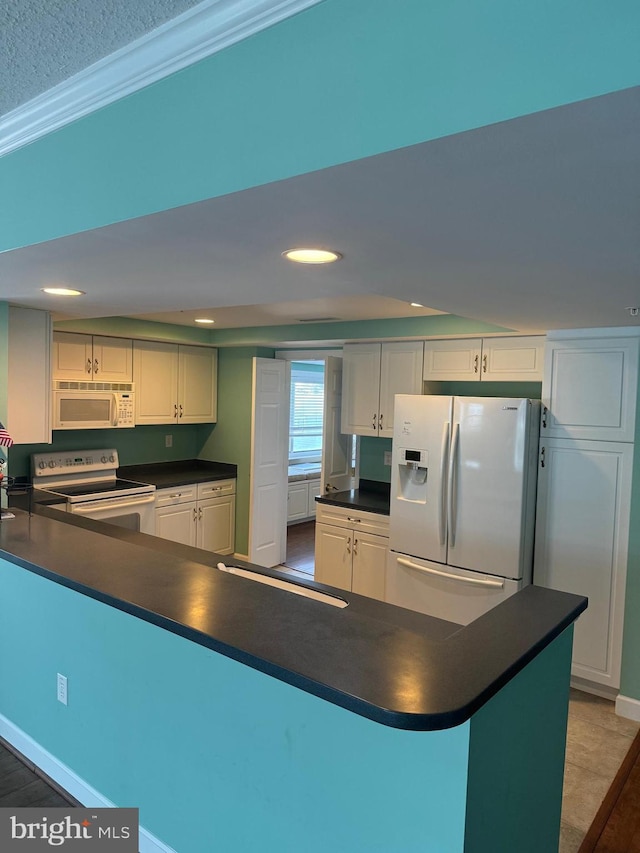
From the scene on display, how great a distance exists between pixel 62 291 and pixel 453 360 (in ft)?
8.43

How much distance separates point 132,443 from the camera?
5348mm

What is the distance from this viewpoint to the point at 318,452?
26.9 ft

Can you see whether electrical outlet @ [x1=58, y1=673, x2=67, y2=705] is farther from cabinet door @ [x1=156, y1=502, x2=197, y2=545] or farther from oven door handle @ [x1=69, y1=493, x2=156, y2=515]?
cabinet door @ [x1=156, y1=502, x2=197, y2=545]

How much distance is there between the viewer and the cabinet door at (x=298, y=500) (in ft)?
24.2

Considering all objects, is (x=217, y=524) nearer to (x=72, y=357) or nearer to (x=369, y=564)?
(x=369, y=564)

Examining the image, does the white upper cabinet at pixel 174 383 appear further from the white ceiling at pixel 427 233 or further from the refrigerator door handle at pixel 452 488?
the refrigerator door handle at pixel 452 488

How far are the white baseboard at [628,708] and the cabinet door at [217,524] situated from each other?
350cm

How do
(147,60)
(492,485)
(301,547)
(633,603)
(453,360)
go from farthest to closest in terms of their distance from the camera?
(301,547) → (453,360) → (492,485) → (633,603) → (147,60)

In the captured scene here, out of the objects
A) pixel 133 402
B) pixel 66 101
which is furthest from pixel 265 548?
pixel 66 101

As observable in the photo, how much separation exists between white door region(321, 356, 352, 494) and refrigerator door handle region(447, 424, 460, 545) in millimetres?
1549

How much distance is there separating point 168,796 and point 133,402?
356 cm

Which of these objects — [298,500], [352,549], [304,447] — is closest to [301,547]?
[298,500]

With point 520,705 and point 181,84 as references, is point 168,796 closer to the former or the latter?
point 520,705

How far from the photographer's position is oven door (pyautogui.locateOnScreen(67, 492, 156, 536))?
424 cm
